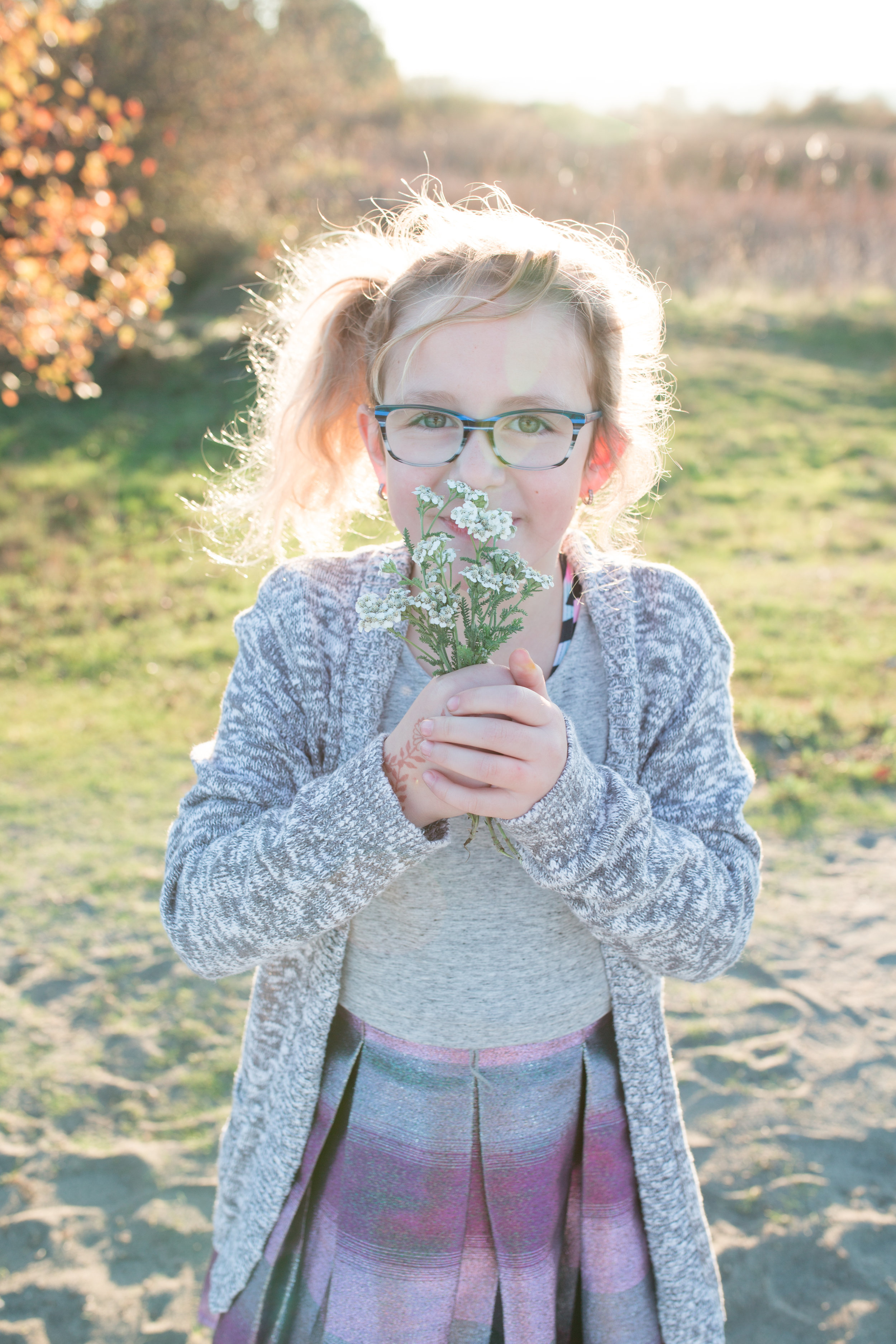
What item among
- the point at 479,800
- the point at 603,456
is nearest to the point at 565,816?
the point at 479,800

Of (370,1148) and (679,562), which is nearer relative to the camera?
(370,1148)

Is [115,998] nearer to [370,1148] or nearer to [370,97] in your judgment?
[370,1148]

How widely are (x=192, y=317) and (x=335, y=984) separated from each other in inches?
520

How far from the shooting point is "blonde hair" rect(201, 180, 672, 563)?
172 centimetres

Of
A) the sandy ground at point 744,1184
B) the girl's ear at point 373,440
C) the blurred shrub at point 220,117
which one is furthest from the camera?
the blurred shrub at point 220,117

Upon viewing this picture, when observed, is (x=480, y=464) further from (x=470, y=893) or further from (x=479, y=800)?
(x=470, y=893)

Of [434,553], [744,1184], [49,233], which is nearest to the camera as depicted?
[434,553]

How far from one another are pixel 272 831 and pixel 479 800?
0.38 m

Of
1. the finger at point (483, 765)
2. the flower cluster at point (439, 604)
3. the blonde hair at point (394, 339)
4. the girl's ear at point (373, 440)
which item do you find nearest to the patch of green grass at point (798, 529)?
the blonde hair at point (394, 339)

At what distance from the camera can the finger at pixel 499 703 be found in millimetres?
1347

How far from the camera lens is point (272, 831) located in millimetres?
1573

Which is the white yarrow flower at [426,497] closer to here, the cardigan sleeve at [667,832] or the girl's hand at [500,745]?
the girl's hand at [500,745]

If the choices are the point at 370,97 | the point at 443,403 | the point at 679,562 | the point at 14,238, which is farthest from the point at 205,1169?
the point at 370,97

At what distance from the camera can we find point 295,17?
1684cm
